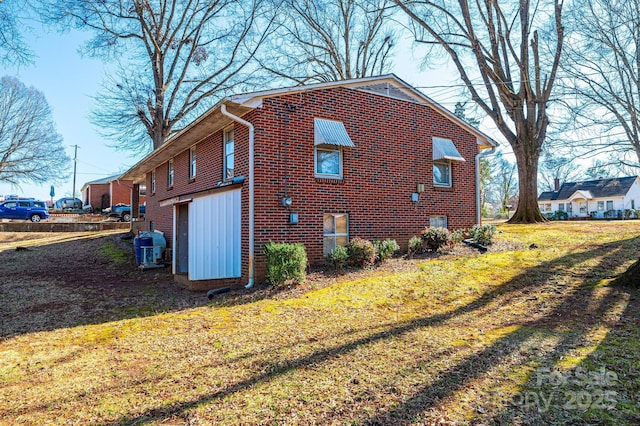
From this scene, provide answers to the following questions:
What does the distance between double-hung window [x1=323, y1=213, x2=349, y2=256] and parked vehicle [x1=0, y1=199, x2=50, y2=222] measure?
25.2 meters

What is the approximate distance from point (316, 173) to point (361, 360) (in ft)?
20.8

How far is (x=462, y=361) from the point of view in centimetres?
411

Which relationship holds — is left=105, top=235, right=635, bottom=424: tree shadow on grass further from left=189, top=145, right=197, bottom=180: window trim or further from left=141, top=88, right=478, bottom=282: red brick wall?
left=189, top=145, right=197, bottom=180: window trim

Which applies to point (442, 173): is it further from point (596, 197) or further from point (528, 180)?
point (596, 197)

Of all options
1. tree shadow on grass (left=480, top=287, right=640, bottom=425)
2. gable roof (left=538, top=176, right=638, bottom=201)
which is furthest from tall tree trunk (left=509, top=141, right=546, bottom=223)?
gable roof (left=538, top=176, right=638, bottom=201)

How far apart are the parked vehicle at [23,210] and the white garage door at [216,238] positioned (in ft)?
74.7

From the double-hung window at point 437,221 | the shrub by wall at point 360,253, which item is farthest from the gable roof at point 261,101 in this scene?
the shrub by wall at point 360,253

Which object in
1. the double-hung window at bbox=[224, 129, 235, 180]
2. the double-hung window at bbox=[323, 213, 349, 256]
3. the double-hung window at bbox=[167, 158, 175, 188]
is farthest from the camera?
the double-hung window at bbox=[167, 158, 175, 188]

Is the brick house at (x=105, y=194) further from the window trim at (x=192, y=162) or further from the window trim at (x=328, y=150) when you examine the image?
the window trim at (x=328, y=150)

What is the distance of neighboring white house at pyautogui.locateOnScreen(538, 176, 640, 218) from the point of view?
42.9m

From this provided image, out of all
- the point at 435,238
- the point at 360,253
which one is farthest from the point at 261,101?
the point at 435,238

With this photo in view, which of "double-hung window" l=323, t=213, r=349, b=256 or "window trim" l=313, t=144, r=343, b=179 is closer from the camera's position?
"window trim" l=313, t=144, r=343, b=179

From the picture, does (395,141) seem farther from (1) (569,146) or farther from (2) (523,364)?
(1) (569,146)

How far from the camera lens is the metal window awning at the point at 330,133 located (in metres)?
9.78
